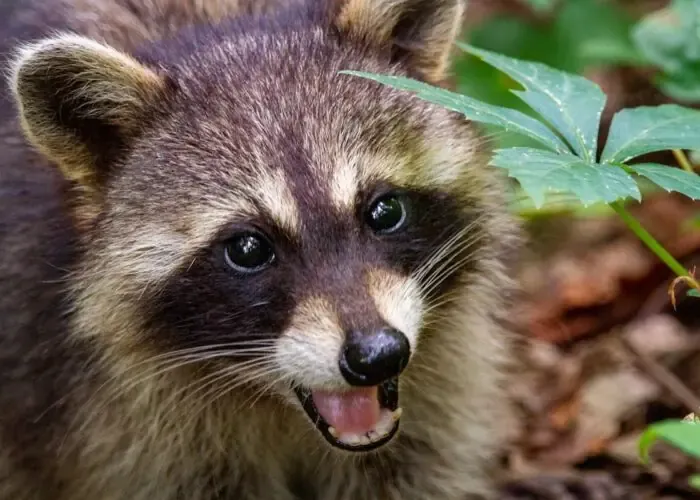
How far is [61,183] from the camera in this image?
3424 mm

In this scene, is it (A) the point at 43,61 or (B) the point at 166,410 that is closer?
(A) the point at 43,61

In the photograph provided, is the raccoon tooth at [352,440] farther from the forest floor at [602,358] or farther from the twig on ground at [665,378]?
the twig on ground at [665,378]

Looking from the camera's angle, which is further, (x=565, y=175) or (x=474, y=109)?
(x=474, y=109)

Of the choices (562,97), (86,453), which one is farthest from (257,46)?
(86,453)

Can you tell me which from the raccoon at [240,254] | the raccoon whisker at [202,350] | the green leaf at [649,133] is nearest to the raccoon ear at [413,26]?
the raccoon at [240,254]

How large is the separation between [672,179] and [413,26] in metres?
1.04

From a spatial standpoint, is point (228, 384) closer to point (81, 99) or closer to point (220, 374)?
point (220, 374)

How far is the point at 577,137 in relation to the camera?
9.78 ft

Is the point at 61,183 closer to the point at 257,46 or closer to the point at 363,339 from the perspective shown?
the point at 257,46

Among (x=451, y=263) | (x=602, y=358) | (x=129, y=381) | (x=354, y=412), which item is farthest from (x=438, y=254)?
(x=602, y=358)

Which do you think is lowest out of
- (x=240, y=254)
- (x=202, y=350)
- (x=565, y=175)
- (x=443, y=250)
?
(x=202, y=350)

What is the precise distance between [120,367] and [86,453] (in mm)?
373

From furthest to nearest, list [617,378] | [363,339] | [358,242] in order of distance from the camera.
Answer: [617,378] < [358,242] < [363,339]

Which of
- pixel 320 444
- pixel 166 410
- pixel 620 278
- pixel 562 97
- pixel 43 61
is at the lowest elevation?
pixel 620 278
